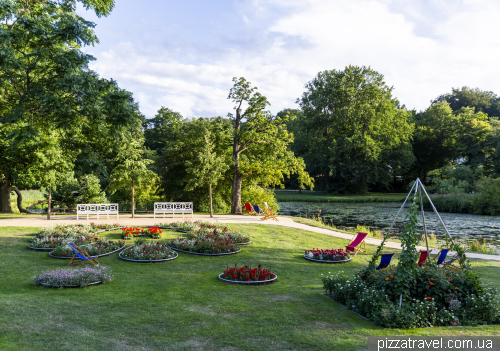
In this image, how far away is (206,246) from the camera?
1094 cm

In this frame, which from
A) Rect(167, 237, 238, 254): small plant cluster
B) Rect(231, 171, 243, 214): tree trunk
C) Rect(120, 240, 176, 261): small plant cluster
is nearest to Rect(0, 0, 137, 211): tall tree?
Rect(120, 240, 176, 261): small plant cluster

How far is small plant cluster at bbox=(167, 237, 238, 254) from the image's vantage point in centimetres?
1088

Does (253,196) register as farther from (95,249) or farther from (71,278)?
(71,278)

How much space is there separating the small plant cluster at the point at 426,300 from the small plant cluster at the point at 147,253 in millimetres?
5072

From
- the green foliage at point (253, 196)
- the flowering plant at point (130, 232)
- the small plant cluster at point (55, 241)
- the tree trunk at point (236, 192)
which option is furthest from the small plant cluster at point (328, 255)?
Answer: the green foliage at point (253, 196)

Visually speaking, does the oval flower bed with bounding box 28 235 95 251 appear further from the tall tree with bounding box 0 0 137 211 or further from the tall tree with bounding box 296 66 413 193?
the tall tree with bounding box 296 66 413 193

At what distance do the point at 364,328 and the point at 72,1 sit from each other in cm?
1390

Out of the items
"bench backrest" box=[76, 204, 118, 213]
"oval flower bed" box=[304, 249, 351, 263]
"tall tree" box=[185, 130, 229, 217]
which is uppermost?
"tall tree" box=[185, 130, 229, 217]

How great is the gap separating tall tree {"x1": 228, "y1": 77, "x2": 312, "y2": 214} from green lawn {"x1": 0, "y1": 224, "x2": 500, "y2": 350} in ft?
42.2

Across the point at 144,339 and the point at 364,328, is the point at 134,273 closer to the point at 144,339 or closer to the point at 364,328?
the point at 144,339

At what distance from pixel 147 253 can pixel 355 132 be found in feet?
139

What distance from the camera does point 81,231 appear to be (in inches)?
494

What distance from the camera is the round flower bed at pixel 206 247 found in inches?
426

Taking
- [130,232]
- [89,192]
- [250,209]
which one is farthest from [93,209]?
[250,209]
